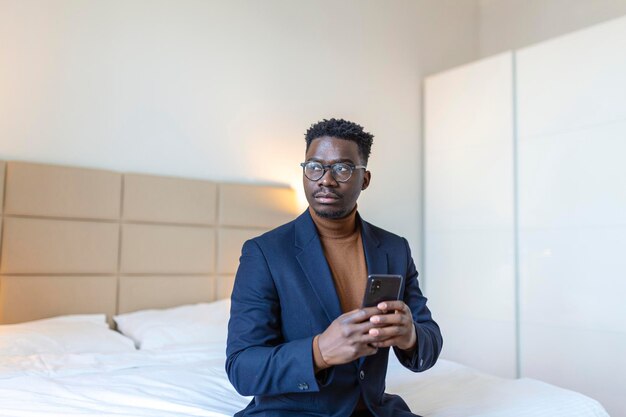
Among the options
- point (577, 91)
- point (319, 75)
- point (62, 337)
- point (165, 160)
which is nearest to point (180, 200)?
point (165, 160)

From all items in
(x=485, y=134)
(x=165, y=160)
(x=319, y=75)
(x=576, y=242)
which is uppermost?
(x=319, y=75)

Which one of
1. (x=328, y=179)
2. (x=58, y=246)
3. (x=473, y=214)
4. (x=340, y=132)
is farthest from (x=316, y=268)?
(x=473, y=214)

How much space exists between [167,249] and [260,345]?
74.4 inches

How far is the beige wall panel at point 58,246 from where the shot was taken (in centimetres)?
261

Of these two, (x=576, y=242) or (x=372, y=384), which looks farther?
(x=576, y=242)

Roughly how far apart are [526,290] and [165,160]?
215 cm

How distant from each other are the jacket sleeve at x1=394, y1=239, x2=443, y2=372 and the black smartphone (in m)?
0.18

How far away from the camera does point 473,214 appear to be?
12.3 ft

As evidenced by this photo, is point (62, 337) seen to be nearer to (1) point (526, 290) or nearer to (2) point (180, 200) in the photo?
(2) point (180, 200)

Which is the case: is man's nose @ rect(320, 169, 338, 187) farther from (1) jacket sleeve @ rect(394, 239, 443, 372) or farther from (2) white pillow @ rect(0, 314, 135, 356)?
(2) white pillow @ rect(0, 314, 135, 356)

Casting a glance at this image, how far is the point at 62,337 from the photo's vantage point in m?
2.38

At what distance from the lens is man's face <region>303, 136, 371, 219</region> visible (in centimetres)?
131

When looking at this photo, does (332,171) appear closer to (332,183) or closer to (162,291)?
(332,183)

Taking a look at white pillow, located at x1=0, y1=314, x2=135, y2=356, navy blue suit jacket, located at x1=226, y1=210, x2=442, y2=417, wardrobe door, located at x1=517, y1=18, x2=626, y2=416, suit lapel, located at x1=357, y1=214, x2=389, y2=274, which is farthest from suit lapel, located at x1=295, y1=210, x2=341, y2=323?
wardrobe door, located at x1=517, y1=18, x2=626, y2=416
